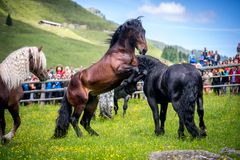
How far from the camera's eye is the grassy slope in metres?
→ 107

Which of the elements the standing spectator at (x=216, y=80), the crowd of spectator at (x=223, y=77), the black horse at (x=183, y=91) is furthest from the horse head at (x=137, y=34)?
the standing spectator at (x=216, y=80)

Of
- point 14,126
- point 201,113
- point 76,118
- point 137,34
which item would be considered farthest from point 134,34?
point 14,126

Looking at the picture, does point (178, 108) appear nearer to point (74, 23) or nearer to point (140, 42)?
point (140, 42)

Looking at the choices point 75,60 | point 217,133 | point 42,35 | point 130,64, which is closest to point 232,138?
point 217,133

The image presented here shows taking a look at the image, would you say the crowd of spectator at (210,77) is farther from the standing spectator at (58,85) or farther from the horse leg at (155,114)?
the horse leg at (155,114)

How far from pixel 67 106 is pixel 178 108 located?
3.86m

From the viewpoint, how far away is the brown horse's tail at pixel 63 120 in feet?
39.3

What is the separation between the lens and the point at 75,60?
11062 centimetres

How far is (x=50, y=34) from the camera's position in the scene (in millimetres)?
133000

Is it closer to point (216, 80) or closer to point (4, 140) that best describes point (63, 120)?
point (4, 140)

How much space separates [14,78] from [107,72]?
2.73 meters

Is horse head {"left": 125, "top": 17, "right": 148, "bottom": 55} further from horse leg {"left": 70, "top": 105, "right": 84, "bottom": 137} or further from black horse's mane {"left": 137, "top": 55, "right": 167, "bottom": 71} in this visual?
horse leg {"left": 70, "top": 105, "right": 84, "bottom": 137}

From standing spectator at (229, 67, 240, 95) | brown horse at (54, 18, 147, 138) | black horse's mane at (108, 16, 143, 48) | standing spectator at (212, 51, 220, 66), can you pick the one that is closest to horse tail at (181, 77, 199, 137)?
brown horse at (54, 18, 147, 138)

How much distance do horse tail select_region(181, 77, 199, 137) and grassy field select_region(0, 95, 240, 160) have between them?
39cm
